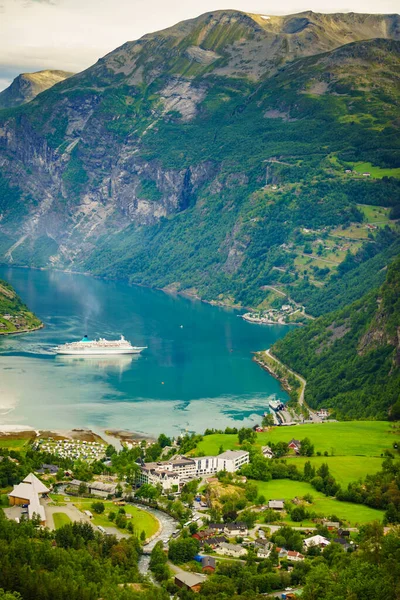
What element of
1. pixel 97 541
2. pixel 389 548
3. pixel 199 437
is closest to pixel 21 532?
pixel 97 541

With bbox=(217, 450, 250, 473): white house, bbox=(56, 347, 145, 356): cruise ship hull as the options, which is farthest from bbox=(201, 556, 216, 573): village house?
bbox=(56, 347, 145, 356): cruise ship hull

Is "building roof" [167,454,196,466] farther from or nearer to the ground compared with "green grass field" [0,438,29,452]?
farther from the ground

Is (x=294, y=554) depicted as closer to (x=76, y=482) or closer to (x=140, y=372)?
(x=76, y=482)

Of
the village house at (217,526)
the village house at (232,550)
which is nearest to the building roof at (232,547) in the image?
the village house at (232,550)

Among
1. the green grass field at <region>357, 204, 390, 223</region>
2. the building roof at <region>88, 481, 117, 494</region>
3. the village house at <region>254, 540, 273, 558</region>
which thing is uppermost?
the green grass field at <region>357, 204, 390, 223</region>

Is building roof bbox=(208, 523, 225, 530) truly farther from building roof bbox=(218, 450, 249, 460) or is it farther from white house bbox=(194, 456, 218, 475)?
building roof bbox=(218, 450, 249, 460)

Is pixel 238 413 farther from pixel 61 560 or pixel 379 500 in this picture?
pixel 61 560

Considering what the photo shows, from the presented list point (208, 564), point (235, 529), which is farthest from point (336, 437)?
point (208, 564)

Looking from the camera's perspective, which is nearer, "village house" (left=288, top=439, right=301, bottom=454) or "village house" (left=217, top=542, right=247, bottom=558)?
"village house" (left=217, top=542, right=247, bottom=558)

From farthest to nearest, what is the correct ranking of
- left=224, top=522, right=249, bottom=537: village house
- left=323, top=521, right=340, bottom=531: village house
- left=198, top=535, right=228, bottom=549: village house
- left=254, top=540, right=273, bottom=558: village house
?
left=323, top=521, right=340, bottom=531: village house < left=224, top=522, right=249, bottom=537: village house < left=198, top=535, right=228, bottom=549: village house < left=254, top=540, right=273, bottom=558: village house
